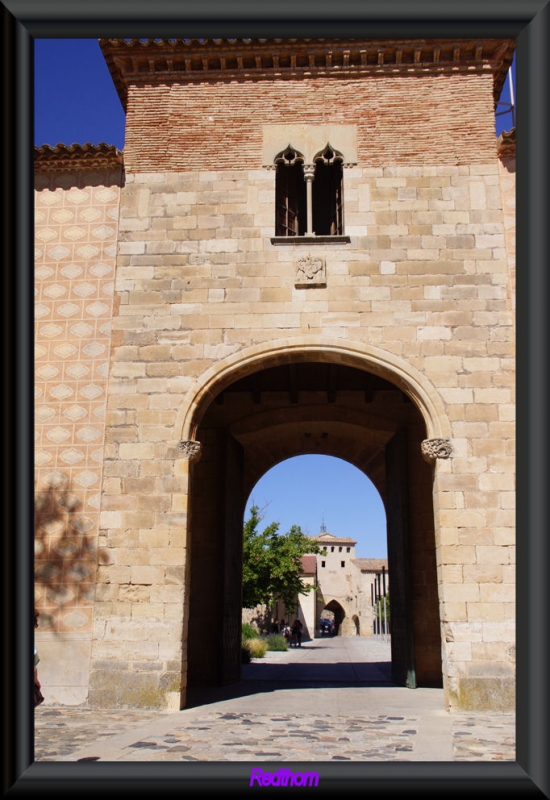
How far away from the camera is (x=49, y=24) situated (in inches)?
68.8

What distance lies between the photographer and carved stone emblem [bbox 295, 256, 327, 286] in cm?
863

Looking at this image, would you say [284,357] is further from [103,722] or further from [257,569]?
[257,569]

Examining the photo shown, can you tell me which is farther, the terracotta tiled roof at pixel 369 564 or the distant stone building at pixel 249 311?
the terracotta tiled roof at pixel 369 564

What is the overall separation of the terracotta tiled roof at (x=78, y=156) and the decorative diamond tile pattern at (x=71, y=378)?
19cm

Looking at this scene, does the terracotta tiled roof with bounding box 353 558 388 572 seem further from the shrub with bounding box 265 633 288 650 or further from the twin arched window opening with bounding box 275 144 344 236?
the twin arched window opening with bounding box 275 144 344 236

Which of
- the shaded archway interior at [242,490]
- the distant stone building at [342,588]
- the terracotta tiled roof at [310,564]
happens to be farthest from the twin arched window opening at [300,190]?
the terracotta tiled roof at [310,564]

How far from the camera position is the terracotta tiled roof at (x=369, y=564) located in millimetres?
58562

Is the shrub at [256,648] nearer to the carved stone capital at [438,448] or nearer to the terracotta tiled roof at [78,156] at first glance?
the carved stone capital at [438,448]

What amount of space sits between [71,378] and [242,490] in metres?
4.56

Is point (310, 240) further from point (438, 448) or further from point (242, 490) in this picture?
point (242, 490)

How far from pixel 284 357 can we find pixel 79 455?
2801mm

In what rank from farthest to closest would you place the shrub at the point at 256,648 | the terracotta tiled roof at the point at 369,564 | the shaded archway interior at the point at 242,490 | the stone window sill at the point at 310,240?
the terracotta tiled roof at the point at 369,564 < the shrub at the point at 256,648 < the shaded archway interior at the point at 242,490 < the stone window sill at the point at 310,240

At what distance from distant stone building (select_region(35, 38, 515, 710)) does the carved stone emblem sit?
20mm
